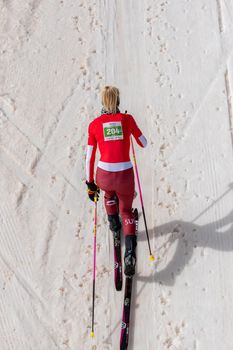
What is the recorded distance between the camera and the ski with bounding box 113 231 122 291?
497 centimetres

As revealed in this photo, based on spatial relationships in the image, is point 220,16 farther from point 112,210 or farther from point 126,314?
point 126,314

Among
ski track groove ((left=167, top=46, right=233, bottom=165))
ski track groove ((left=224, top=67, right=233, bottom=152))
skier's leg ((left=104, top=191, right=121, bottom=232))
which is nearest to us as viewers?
skier's leg ((left=104, top=191, right=121, bottom=232))

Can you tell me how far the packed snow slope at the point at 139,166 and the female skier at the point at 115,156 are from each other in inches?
25.5

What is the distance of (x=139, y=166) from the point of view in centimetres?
586

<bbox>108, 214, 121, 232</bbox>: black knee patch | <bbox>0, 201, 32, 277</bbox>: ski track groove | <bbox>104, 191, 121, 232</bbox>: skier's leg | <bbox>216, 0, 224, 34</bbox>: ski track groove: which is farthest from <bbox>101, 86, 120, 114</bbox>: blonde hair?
<bbox>216, 0, 224, 34</bbox>: ski track groove

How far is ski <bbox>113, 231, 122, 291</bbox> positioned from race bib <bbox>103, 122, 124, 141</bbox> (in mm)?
1265

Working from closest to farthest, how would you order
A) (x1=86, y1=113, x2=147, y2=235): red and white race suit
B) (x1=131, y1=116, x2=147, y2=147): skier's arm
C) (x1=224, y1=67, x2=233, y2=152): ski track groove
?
(x1=86, y1=113, x2=147, y2=235): red and white race suit, (x1=131, y1=116, x2=147, y2=147): skier's arm, (x1=224, y1=67, x2=233, y2=152): ski track groove

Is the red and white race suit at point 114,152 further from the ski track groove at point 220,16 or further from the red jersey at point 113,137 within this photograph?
the ski track groove at point 220,16

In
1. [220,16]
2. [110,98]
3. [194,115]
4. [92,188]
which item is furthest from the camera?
[220,16]

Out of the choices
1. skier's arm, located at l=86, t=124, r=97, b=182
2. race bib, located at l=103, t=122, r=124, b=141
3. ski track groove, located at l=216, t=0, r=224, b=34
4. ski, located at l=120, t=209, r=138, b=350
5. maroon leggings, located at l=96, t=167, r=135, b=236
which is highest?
ski track groove, located at l=216, t=0, r=224, b=34

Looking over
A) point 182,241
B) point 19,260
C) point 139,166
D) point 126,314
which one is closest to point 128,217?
point 182,241

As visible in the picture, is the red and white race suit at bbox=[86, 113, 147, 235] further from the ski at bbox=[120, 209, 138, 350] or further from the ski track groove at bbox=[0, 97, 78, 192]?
the ski track groove at bbox=[0, 97, 78, 192]

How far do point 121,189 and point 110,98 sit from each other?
3.13 feet

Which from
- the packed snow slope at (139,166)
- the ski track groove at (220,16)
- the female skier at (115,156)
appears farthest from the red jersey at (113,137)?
the ski track groove at (220,16)
